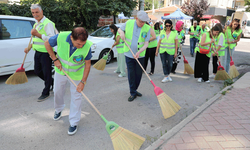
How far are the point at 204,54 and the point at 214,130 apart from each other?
9.53ft

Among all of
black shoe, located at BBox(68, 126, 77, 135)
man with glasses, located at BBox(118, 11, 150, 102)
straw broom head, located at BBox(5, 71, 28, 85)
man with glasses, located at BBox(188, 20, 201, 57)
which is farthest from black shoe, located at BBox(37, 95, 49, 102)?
man with glasses, located at BBox(188, 20, 201, 57)

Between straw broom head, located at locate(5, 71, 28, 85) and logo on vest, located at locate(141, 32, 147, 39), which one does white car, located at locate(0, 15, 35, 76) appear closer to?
straw broom head, located at locate(5, 71, 28, 85)

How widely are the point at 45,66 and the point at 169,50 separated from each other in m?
3.32

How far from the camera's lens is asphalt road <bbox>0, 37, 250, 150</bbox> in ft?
9.55

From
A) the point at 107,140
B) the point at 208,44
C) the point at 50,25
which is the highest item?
the point at 50,25

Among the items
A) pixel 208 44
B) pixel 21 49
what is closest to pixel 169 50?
pixel 208 44

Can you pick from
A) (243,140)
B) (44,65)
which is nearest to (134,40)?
(44,65)

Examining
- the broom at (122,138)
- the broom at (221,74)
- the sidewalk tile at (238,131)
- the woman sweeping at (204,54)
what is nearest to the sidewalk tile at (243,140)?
the sidewalk tile at (238,131)

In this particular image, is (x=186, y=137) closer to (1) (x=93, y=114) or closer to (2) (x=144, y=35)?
(1) (x=93, y=114)

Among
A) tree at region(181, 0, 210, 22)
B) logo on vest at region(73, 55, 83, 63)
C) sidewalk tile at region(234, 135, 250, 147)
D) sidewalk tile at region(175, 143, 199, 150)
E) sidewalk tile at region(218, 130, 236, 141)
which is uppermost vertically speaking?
tree at region(181, 0, 210, 22)

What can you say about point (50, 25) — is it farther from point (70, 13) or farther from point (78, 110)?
point (70, 13)

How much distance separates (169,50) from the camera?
5.56 m

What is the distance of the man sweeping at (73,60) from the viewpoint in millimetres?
2661

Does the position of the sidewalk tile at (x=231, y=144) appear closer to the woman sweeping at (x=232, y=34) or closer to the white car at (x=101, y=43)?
the woman sweeping at (x=232, y=34)
